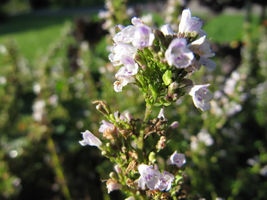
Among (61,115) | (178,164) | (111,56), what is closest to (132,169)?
(178,164)

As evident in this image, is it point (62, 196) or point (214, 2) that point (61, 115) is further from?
point (214, 2)

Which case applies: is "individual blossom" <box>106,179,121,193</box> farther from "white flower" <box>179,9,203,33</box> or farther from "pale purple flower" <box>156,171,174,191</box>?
"white flower" <box>179,9,203,33</box>

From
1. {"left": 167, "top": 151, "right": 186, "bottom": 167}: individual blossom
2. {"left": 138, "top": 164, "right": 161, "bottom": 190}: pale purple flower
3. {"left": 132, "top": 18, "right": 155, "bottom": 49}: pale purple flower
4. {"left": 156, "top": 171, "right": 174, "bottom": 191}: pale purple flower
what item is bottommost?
{"left": 156, "top": 171, "right": 174, "bottom": 191}: pale purple flower

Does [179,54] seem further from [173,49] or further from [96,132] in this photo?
[96,132]

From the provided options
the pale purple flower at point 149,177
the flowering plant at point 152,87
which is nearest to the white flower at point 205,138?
the flowering plant at point 152,87

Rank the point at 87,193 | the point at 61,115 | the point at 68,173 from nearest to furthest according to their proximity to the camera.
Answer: the point at 87,193 → the point at 68,173 → the point at 61,115

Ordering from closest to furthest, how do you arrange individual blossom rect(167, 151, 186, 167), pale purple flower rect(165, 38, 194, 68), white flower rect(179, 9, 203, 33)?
pale purple flower rect(165, 38, 194, 68) < white flower rect(179, 9, 203, 33) < individual blossom rect(167, 151, 186, 167)

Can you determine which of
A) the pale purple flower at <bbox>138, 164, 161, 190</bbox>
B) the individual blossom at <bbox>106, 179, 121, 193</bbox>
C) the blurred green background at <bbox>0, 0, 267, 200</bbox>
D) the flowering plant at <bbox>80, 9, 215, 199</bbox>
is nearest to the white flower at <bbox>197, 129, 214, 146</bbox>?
the blurred green background at <bbox>0, 0, 267, 200</bbox>
